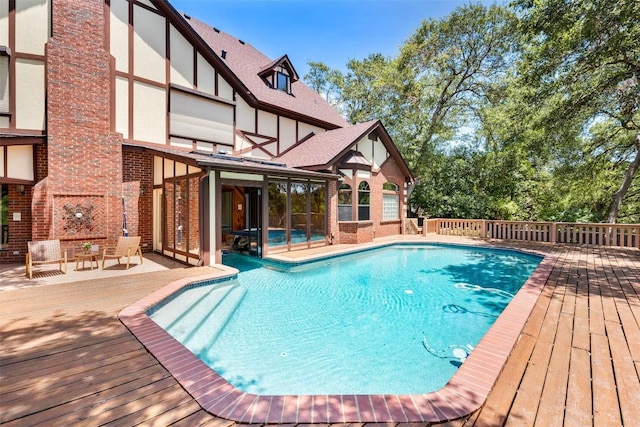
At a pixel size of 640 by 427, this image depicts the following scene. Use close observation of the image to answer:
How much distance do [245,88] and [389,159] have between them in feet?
26.3

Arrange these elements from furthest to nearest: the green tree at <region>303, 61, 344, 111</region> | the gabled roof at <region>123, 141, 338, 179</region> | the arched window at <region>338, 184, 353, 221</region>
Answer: the green tree at <region>303, 61, 344, 111</region> < the arched window at <region>338, 184, 353, 221</region> < the gabled roof at <region>123, 141, 338, 179</region>

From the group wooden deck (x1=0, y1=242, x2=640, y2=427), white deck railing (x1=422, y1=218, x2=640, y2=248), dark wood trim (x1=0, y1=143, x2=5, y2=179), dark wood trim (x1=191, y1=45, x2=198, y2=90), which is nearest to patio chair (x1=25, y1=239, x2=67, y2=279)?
wooden deck (x1=0, y1=242, x2=640, y2=427)

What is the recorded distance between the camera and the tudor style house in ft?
27.3

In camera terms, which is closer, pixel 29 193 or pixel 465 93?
pixel 29 193

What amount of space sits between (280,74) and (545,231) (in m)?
14.9

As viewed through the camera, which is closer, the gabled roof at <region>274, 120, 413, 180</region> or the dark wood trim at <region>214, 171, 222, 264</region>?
the dark wood trim at <region>214, 171, 222, 264</region>

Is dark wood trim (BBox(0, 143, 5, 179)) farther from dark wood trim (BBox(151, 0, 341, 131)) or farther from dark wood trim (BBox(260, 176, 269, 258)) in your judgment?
dark wood trim (BBox(260, 176, 269, 258))

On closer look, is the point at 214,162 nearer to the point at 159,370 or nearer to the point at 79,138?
the point at 79,138

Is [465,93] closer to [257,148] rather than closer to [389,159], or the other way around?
[389,159]

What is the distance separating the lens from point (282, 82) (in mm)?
15938

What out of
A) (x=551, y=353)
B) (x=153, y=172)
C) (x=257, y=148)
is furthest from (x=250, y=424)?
(x=257, y=148)

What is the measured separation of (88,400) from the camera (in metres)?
2.56

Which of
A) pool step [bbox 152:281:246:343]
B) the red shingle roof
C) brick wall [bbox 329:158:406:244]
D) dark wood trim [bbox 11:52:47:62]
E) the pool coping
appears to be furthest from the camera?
brick wall [bbox 329:158:406:244]

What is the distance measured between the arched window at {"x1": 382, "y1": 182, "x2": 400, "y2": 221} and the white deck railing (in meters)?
1.75
